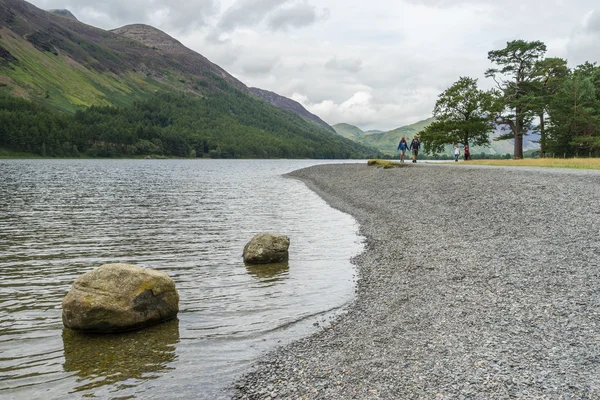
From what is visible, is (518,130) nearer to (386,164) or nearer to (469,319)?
(386,164)

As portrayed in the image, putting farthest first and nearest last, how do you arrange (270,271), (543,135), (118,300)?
(543,135)
(270,271)
(118,300)

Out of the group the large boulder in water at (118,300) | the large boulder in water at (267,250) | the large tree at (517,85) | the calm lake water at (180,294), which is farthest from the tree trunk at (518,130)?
the large boulder in water at (118,300)

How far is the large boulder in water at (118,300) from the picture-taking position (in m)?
10.6

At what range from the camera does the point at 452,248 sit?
57.5ft

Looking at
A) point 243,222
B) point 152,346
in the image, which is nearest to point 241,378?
point 152,346

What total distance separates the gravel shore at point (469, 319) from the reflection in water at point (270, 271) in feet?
10.9

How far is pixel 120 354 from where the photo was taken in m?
9.55

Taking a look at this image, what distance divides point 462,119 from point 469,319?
70931 mm

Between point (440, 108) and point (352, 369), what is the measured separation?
75143mm

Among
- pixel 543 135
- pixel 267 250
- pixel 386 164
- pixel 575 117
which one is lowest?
pixel 267 250

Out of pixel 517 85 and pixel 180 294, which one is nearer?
pixel 180 294

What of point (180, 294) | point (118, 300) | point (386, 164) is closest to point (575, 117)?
point (386, 164)

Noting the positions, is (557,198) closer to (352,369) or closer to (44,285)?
(352,369)

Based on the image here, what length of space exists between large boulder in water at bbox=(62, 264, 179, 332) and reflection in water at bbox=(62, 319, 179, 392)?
0.92 feet
